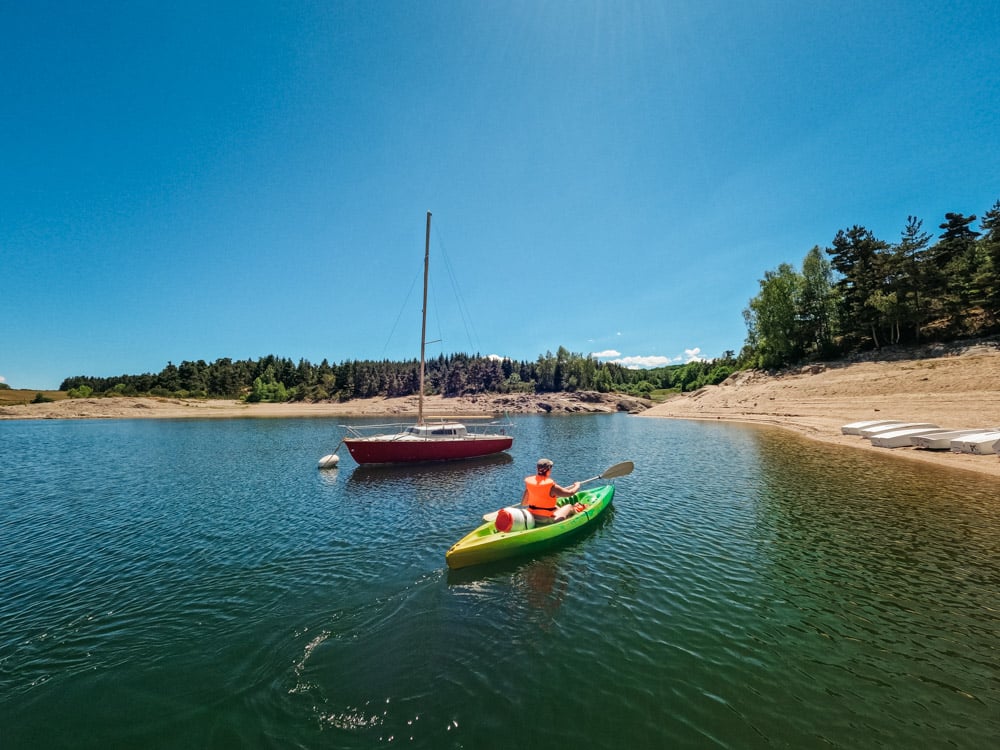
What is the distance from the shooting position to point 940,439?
86.5 ft

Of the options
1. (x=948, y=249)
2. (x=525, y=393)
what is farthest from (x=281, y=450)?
(x=525, y=393)

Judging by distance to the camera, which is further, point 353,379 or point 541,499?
point 353,379

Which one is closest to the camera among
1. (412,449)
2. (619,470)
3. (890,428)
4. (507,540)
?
(507,540)

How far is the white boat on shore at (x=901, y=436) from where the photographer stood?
92.2ft

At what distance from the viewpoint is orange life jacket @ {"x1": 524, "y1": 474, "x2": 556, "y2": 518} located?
1412 centimetres

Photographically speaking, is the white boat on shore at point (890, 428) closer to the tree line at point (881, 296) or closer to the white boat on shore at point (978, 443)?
the white boat on shore at point (978, 443)

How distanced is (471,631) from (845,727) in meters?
6.64

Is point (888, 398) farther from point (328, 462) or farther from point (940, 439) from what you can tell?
point (328, 462)

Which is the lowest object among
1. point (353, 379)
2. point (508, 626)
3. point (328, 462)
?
point (508, 626)

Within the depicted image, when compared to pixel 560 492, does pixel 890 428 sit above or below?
above

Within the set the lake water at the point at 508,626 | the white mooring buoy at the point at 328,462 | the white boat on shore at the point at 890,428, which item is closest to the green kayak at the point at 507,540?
the lake water at the point at 508,626

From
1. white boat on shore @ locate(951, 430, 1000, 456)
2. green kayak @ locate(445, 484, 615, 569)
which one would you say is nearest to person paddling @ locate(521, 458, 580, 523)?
green kayak @ locate(445, 484, 615, 569)

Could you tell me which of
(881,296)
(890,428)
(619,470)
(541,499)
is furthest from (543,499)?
(881,296)

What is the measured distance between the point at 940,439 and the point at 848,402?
2230 cm
